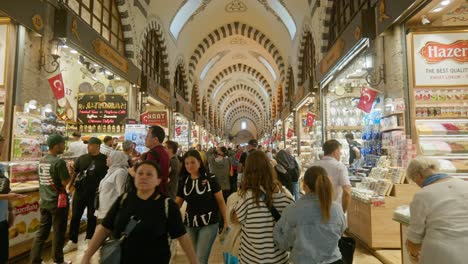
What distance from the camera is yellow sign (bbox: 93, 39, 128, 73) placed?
620 centimetres

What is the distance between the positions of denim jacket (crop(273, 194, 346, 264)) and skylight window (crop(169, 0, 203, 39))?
455 inches

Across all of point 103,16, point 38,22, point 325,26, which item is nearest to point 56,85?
point 38,22

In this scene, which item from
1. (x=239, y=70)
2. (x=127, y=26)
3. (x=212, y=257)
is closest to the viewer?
(x=212, y=257)

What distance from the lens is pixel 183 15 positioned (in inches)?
496

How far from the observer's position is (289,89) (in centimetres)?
1542

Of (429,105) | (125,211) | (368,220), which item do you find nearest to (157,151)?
(125,211)

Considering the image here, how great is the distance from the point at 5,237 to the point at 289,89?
14.2m

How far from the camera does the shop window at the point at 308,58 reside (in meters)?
10.4

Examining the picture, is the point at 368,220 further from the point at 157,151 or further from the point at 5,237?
the point at 5,237

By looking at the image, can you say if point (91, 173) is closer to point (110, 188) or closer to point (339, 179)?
point (110, 188)

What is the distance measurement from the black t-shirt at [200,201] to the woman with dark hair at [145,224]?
0.79m

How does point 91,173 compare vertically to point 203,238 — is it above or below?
above

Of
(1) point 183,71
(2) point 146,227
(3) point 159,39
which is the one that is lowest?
(2) point 146,227

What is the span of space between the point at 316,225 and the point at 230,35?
626 inches
